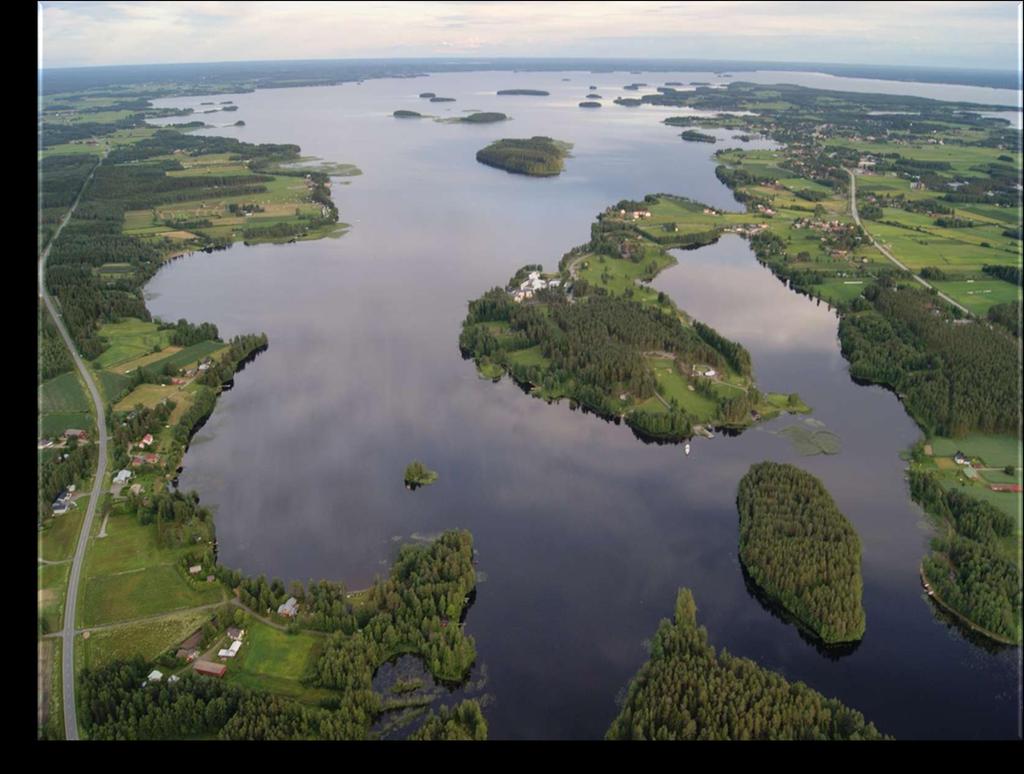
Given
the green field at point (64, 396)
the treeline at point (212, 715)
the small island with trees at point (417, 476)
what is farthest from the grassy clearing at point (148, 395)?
the treeline at point (212, 715)

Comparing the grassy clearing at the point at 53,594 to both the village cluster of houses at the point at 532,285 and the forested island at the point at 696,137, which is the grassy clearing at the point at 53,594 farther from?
the forested island at the point at 696,137

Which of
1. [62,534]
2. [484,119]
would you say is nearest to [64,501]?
[62,534]

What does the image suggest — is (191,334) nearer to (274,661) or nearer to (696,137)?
(274,661)

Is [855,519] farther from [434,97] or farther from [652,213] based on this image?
[434,97]

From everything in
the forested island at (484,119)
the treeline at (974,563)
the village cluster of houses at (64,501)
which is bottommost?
the village cluster of houses at (64,501)

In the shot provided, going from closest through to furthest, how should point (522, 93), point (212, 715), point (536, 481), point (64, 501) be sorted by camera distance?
1. point (212, 715)
2. point (64, 501)
3. point (536, 481)
4. point (522, 93)

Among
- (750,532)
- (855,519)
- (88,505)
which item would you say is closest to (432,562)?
(750,532)

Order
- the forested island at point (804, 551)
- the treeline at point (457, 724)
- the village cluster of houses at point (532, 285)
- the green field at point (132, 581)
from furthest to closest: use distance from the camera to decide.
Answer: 1. the village cluster of houses at point (532, 285)
2. the green field at point (132, 581)
3. the forested island at point (804, 551)
4. the treeline at point (457, 724)
